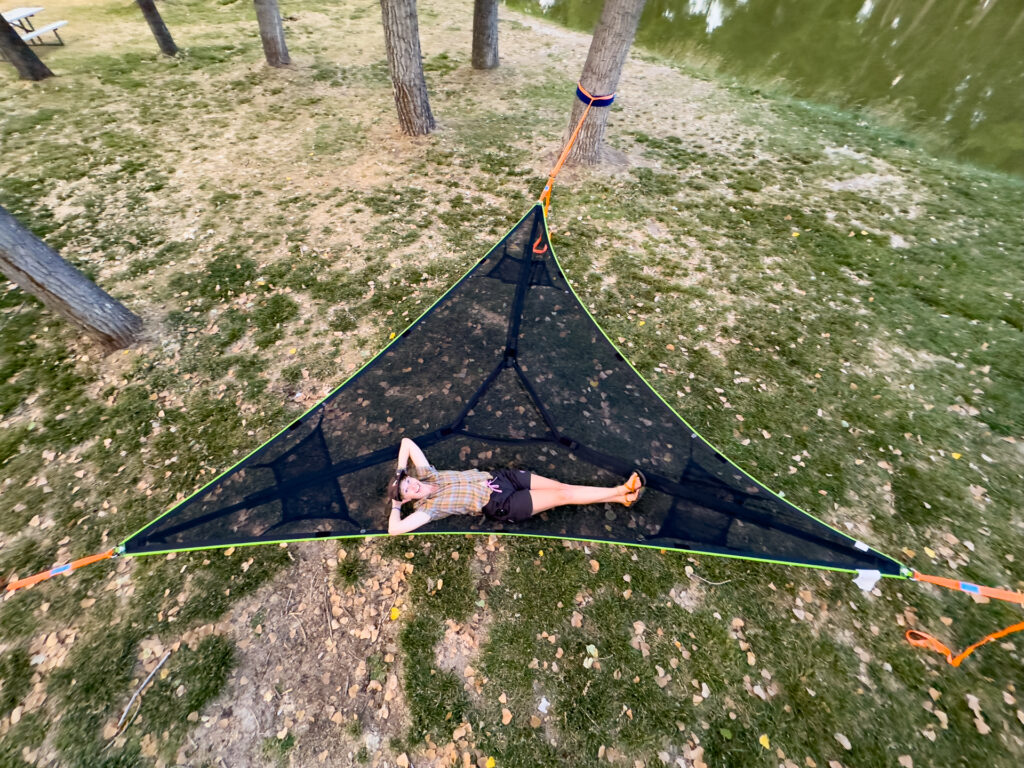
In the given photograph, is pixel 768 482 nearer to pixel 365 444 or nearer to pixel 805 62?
pixel 365 444

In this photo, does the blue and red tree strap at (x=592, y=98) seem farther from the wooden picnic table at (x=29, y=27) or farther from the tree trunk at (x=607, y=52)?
the wooden picnic table at (x=29, y=27)

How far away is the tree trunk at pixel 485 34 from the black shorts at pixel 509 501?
861cm

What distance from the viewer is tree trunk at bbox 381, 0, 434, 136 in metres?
5.67

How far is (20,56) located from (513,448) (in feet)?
35.2

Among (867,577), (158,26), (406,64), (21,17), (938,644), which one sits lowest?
(938,644)

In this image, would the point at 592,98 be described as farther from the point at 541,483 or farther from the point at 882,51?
the point at 882,51

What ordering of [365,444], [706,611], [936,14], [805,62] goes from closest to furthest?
[706,611] → [365,444] → [805,62] → [936,14]

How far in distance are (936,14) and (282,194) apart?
16.5 meters

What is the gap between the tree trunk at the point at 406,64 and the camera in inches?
223

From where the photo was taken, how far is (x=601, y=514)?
2943 millimetres

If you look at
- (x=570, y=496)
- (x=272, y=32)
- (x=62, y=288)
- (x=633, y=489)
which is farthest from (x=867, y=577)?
(x=272, y=32)

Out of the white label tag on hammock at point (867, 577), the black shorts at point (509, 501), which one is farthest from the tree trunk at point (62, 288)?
the white label tag on hammock at point (867, 577)

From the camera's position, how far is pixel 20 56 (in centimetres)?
754

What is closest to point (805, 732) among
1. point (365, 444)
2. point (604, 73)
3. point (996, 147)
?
point (365, 444)
